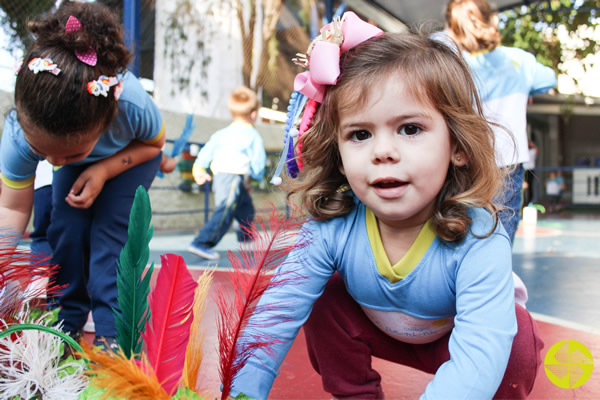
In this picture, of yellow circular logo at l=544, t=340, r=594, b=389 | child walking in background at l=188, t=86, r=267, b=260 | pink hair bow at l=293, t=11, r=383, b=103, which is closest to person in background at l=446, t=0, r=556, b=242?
yellow circular logo at l=544, t=340, r=594, b=389

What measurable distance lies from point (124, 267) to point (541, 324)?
6.10 feet

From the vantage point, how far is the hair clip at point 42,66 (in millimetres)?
1332

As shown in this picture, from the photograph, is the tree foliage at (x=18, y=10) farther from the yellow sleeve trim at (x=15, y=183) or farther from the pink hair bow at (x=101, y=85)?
the pink hair bow at (x=101, y=85)

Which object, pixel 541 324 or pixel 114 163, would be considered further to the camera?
pixel 541 324

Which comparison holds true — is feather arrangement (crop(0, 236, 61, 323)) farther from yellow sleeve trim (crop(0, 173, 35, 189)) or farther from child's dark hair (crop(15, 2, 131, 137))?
yellow sleeve trim (crop(0, 173, 35, 189))

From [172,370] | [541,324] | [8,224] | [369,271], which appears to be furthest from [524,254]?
[172,370]

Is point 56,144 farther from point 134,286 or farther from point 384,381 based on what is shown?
point 384,381

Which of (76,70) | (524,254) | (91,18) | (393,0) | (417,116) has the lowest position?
(524,254)

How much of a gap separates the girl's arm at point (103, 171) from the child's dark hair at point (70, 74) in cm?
19

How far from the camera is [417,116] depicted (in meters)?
1.03

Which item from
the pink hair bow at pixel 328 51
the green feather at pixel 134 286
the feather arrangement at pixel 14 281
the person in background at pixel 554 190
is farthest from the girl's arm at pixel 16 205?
the person in background at pixel 554 190

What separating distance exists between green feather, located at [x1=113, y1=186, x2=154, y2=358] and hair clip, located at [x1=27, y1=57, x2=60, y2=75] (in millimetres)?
→ 854

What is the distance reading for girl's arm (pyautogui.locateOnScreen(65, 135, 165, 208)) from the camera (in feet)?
5.28

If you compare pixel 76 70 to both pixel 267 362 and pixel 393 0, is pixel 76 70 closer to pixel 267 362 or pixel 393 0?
pixel 267 362
